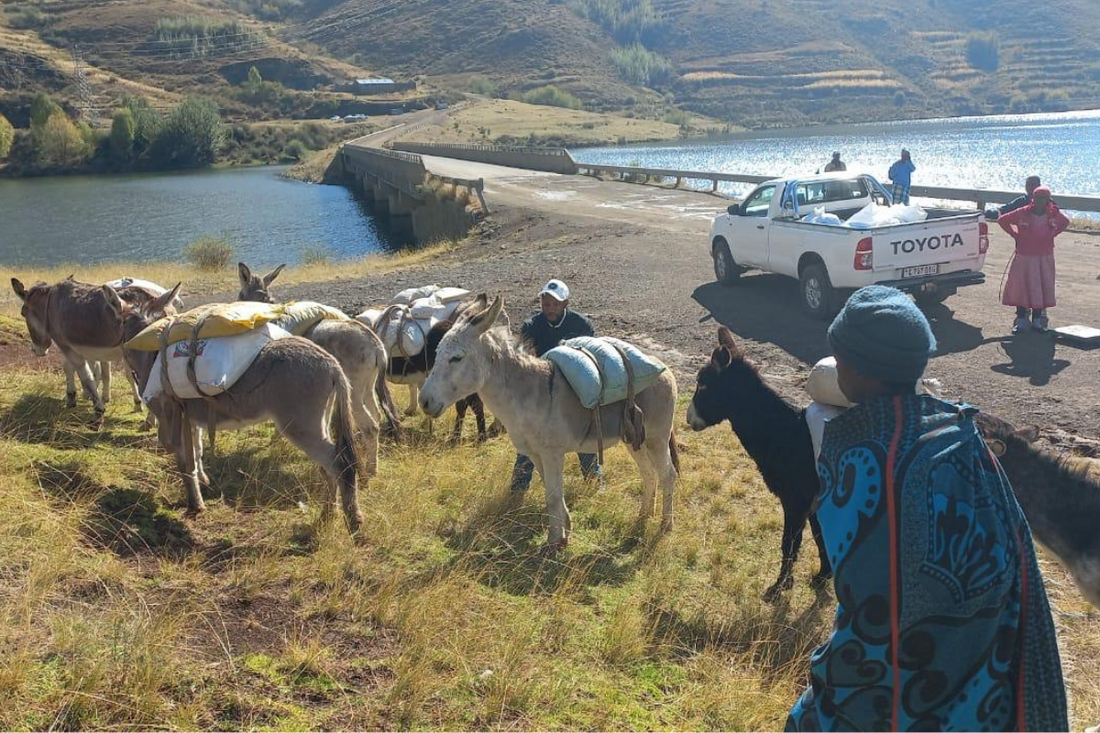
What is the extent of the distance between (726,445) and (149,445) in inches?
240

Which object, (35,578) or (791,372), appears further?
(791,372)

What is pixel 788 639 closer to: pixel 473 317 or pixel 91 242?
pixel 473 317

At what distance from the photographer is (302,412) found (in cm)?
669

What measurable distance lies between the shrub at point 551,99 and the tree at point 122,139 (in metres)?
71.0

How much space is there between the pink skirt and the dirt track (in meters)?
0.52

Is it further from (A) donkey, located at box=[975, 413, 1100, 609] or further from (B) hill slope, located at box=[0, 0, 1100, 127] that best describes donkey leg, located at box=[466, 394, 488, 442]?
(B) hill slope, located at box=[0, 0, 1100, 127]

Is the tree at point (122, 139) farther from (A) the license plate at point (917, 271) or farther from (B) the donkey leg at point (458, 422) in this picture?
(A) the license plate at point (917, 271)

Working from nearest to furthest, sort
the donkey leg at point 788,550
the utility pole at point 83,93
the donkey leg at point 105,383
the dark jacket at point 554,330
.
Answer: the donkey leg at point 788,550 → the dark jacket at point 554,330 → the donkey leg at point 105,383 → the utility pole at point 83,93

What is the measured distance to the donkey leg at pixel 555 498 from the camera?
6.57m

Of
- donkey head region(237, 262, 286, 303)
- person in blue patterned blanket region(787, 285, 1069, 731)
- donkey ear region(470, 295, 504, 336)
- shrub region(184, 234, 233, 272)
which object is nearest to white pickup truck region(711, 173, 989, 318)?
donkey ear region(470, 295, 504, 336)

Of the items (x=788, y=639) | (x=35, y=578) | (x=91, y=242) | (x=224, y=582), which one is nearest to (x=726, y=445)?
(x=788, y=639)

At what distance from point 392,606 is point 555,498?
1777 mm

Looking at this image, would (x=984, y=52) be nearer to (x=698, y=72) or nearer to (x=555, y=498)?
(x=698, y=72)

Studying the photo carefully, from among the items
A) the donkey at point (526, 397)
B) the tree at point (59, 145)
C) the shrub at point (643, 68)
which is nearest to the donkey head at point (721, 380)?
the donkey at point (526, 397)
